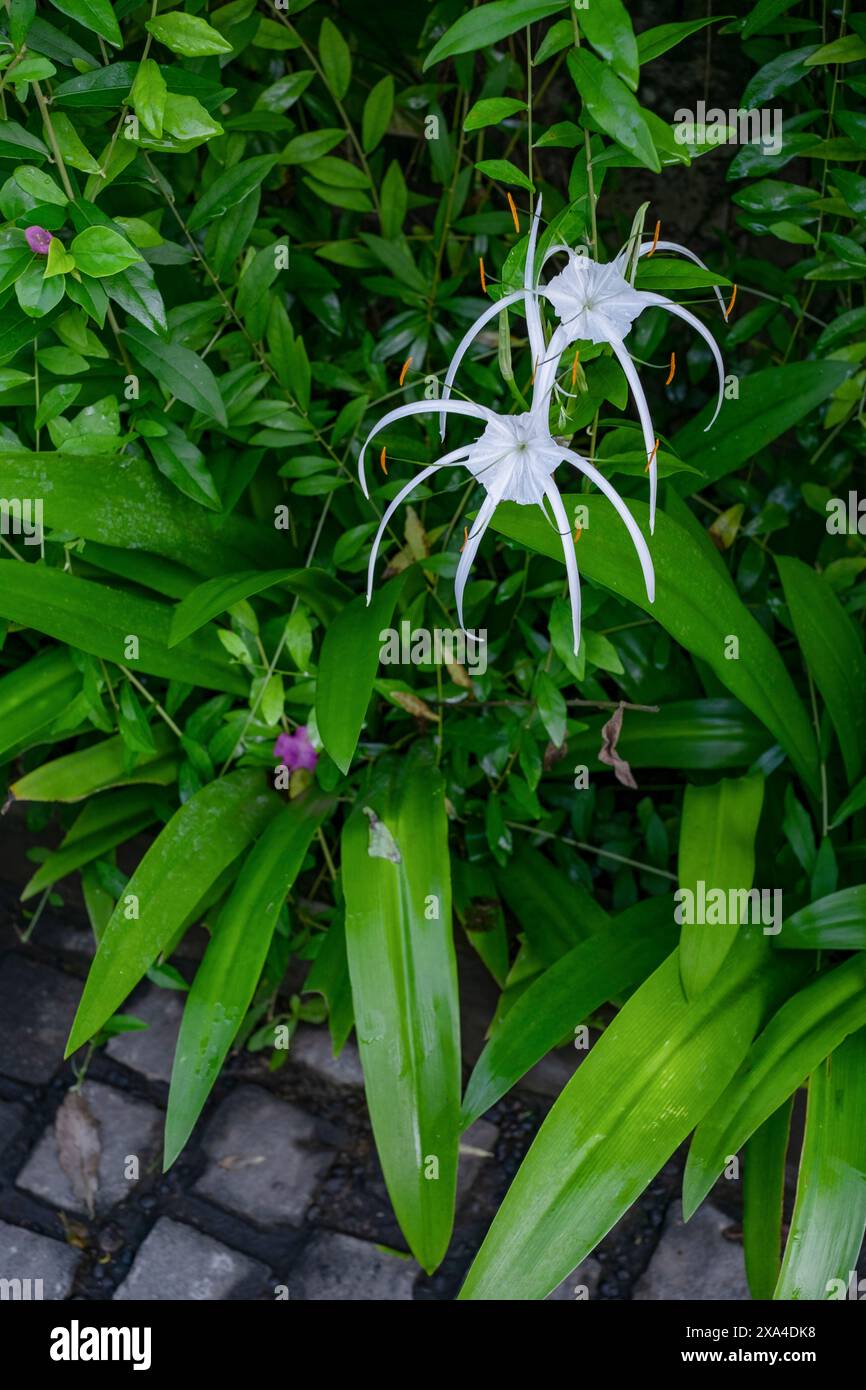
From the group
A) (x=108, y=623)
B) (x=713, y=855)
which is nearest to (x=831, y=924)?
(x=713, y=855)

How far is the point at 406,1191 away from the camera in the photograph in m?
1.20

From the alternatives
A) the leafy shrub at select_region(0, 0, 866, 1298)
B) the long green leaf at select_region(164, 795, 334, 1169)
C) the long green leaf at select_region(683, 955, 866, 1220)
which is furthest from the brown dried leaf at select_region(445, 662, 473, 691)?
the long green leaf at select_region(683, 955, 866, 1220)

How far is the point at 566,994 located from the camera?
1.30 metres

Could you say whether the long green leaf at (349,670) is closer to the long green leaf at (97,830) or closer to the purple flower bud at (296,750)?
the purple flower bud at (296,750)

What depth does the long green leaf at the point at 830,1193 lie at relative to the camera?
112 cm

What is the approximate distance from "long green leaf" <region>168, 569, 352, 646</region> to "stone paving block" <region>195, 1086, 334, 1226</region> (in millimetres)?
687

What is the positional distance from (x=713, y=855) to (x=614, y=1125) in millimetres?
306

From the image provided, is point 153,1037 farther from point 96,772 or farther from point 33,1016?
point 96,772

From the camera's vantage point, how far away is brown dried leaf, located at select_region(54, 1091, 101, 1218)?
5.03 feet

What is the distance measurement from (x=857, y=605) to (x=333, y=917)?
78 cm

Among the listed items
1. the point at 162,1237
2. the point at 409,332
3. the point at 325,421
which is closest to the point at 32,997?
the point at 162,1237

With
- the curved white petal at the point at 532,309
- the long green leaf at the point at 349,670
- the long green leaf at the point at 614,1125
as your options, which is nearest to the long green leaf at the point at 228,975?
the long green leaf at the point at 349,670

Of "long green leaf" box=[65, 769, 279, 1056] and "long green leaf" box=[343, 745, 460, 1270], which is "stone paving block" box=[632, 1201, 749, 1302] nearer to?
"long green leaf" box=[343, 745, 460, 1270]
